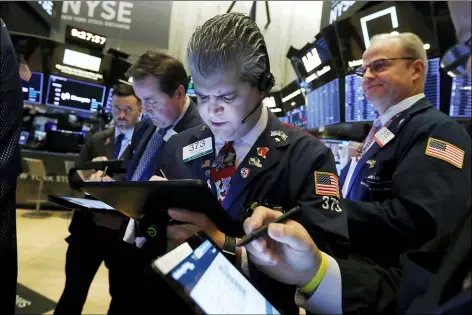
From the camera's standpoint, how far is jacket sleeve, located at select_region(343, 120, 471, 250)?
685 millimetres

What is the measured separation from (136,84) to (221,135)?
78 cm

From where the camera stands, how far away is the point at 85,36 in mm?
6641

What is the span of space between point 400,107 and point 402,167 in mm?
601

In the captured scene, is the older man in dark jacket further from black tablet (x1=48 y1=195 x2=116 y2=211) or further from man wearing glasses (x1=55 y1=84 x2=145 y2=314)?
man wearing glasses (x1=55 y1=84 x2=145 y2=314)

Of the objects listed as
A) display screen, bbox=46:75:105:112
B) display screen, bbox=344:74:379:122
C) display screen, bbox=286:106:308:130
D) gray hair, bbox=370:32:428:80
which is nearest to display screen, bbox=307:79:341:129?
display screen, bbox=344:74:379:122

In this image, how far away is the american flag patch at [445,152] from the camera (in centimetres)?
74

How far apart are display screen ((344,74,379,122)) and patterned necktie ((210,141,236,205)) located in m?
2.99

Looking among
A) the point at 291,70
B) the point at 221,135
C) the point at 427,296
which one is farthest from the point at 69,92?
the point at 427,296

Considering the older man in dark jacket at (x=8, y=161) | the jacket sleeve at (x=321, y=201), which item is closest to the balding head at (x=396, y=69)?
the jacket sleeve at (x=321, y=201)

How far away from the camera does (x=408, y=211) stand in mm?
1178

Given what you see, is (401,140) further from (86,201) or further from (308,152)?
(86,201)

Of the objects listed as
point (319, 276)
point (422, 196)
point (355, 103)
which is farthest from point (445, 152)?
point (355, 103)

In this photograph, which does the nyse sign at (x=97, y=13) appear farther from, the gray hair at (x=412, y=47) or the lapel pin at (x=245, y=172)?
the lapel pin at (x=245, y=172)

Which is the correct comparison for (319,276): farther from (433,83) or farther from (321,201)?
(433,83)
